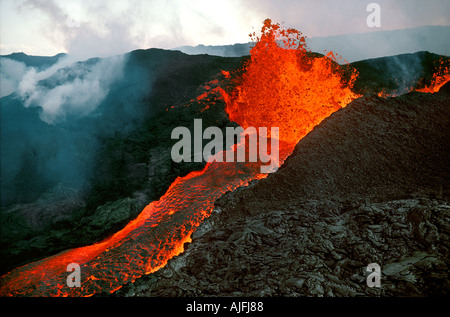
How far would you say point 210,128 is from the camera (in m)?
22.7

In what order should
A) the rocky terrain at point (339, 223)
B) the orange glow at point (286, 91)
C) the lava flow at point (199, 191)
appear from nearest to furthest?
the rocky terrain at point (339, 223) → the lava flow at point (199, 191) → the orange glow at point (286, 91)

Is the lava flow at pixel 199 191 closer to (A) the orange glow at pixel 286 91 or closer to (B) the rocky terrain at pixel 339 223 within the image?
(A) the orange glow at pixel 286 91

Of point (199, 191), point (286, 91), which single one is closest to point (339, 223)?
point (199, 191)

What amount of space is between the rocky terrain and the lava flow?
414 centimetres

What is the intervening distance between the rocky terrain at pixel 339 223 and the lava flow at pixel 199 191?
13.6 ft

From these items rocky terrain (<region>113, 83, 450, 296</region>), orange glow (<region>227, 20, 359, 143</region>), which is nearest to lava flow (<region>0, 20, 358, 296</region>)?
orange glow (<region>227, 20, 359, 143</region>)

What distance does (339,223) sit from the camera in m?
7.36

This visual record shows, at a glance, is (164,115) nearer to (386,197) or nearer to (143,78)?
(143,78)

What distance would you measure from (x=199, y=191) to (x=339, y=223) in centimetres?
976

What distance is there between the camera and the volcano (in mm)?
6117

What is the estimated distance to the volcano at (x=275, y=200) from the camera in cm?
612

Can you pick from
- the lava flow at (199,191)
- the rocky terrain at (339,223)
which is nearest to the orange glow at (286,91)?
the lava flow at (199,191)

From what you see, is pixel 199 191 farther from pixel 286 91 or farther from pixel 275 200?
pixel 286 91

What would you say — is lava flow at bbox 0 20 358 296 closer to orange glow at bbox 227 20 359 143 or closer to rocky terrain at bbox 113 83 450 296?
orange glow at bbox 227 20 359 143
